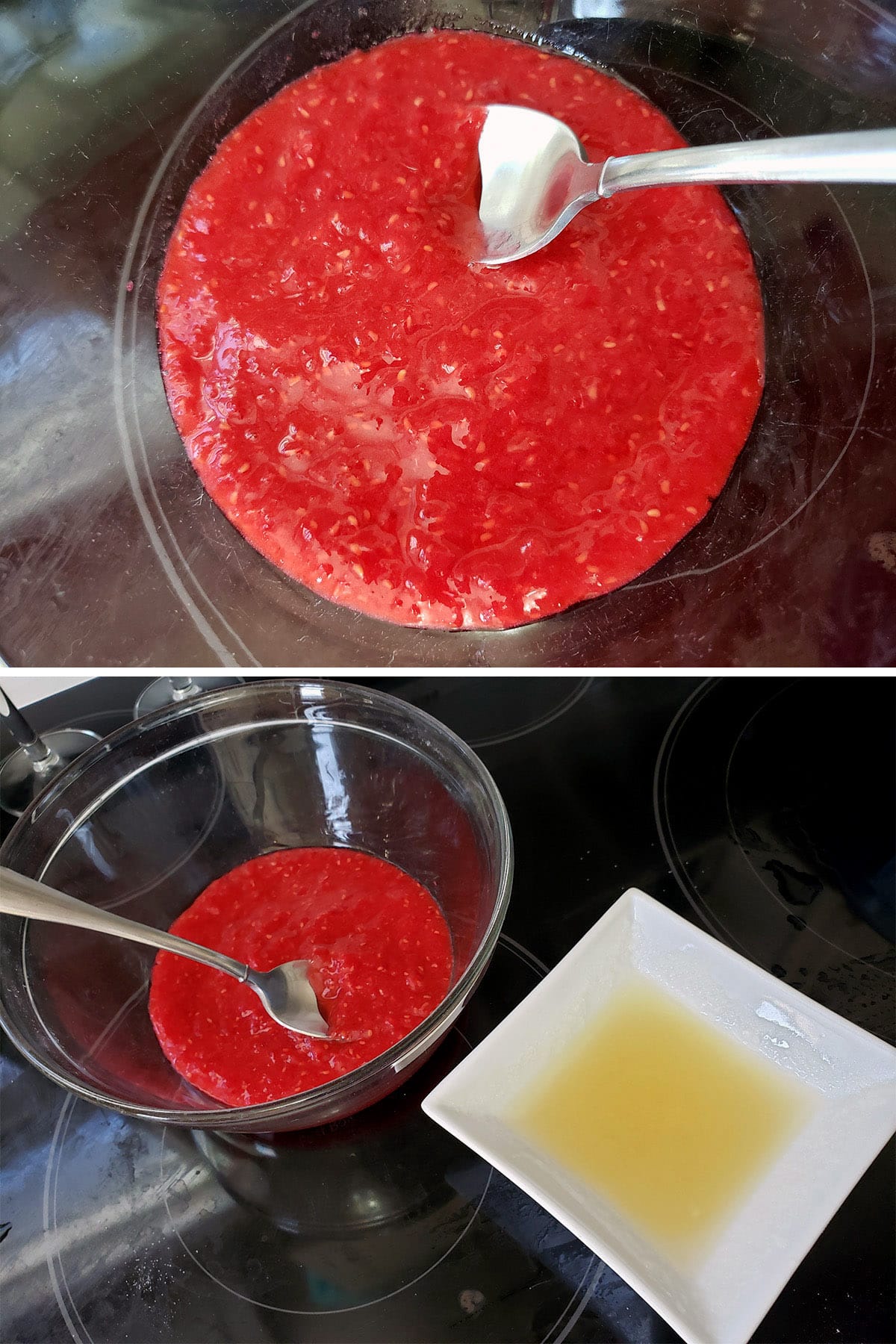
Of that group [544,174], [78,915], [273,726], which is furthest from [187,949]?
[544,174]

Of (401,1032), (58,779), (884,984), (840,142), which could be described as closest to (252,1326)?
(401,1032)

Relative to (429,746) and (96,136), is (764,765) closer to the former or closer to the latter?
(429,746)

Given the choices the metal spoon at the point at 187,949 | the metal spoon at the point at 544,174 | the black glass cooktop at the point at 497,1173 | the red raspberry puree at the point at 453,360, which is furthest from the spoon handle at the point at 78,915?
the metal spoon at the point at 544,174

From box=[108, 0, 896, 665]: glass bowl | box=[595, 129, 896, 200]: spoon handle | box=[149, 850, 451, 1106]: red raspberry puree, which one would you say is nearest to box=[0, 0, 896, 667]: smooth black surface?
box=[108, 0, 896, 665]: glass bowl

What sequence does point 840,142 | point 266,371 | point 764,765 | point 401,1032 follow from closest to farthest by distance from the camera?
point 840,142
point 266,371
point 401,1032
point 764,765

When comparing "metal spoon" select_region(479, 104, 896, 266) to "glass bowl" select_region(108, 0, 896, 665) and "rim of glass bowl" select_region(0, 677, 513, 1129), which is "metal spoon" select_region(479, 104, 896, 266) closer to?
"glass bowl" select_region(108, 0, 896, 665)

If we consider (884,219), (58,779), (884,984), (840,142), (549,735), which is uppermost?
(840,142)

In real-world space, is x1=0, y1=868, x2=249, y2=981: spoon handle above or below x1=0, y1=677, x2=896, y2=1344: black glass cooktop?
above

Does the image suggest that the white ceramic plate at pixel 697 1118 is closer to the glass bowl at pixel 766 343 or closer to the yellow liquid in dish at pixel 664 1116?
the yellow liquid in dish at pixel 664 1116
